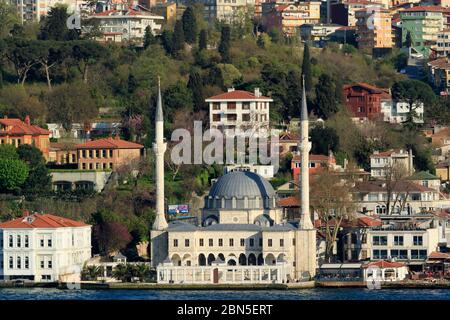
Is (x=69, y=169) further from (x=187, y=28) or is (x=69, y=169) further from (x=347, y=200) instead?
(x=187, y=28)

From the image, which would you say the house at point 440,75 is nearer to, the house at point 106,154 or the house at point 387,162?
the house at point 387,162

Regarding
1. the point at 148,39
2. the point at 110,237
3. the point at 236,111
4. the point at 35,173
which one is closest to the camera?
the point at 110,237

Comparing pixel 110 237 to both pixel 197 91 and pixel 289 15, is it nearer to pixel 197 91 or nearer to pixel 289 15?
pixel 197 91

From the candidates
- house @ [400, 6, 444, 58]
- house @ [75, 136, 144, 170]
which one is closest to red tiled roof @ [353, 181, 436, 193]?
house @ [75, 136, 144, 170]

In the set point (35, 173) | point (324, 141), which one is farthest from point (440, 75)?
point (35, 173)

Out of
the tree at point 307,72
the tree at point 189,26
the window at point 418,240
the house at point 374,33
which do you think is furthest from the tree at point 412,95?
the window at point 418,240

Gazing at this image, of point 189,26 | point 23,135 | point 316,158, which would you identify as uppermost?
point 189,26
